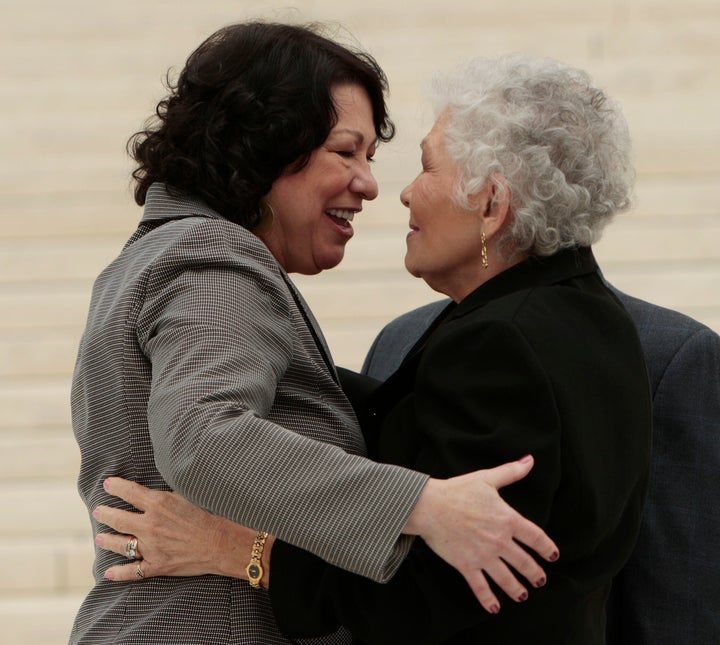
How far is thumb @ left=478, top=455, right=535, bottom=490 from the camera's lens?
1710 millimetres

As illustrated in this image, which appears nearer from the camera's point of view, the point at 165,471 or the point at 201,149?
the point at 165,471

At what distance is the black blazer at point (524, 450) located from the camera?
1.80 meters

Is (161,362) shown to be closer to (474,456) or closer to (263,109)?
(474,456)

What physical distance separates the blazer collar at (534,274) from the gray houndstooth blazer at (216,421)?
271 millimetres

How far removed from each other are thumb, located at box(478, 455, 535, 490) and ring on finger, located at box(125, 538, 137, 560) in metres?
0.59

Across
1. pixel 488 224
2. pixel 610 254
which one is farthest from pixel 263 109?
pixel 610 254

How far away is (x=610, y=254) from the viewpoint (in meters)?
4.38

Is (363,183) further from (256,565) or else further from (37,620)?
(37,620)

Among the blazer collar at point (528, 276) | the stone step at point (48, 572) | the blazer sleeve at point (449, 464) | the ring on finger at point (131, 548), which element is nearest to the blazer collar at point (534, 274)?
the blazer collar at point (528, 276)

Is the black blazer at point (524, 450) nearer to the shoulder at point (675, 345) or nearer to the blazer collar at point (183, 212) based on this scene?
the blazer collar at point (183, 212)

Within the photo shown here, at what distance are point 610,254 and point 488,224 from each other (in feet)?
7.93

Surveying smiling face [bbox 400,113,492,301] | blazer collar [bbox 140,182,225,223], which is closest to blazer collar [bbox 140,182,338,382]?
blazer collar [bbox 140,182,225,223]

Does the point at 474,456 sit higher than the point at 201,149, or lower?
lower

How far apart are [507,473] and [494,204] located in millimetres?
515
